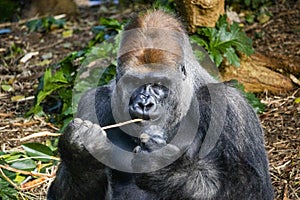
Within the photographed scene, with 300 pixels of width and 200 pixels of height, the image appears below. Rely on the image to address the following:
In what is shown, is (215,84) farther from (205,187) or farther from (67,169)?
(67,169)

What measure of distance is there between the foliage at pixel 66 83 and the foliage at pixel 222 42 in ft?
3.43

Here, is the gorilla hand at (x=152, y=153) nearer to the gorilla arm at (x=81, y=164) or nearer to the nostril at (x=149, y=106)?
the nostril at (x=149, y=106)

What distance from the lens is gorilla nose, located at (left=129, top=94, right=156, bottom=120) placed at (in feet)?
15.4

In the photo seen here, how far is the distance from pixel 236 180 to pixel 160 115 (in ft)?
2.55

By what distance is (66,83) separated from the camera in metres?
8.31

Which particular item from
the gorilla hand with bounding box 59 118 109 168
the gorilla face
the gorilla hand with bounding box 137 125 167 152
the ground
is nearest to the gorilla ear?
the gorilla face

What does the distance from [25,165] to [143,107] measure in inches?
106

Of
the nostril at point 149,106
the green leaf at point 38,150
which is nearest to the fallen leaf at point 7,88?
the green leaf at point 38,150

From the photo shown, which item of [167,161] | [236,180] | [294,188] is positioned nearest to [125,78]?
[167,161]

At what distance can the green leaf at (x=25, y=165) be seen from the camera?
275 inches

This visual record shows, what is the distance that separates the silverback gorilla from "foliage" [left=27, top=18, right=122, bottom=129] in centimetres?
230

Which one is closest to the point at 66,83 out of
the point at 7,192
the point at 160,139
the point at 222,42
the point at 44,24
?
the point at 222,42

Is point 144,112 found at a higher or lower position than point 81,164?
higher

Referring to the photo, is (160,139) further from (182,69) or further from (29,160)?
(29,160)
